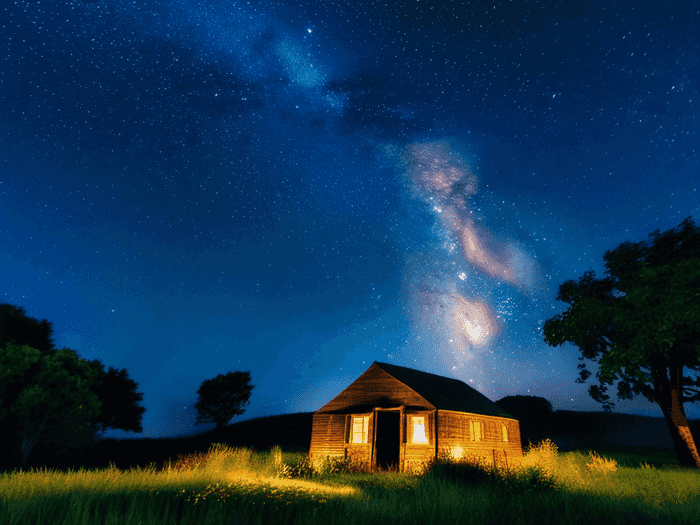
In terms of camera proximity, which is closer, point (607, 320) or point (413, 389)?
point (607, 320)

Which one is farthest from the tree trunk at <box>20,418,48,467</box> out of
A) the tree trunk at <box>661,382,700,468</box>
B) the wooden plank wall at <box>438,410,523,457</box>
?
the tree trunk at <box>661,382,700,468</box>

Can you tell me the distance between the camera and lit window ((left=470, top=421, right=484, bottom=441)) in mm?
25112

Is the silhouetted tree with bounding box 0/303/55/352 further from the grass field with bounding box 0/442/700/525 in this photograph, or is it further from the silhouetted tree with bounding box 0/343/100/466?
the grass field with bounding box 0/442/700/525

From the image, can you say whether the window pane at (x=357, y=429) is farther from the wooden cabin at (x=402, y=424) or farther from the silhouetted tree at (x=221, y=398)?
the silhouetted tree at (x=221, y=398)

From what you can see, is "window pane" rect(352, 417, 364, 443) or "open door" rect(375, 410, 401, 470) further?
"open door" rect(375, 410, 401, 470)

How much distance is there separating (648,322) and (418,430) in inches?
505

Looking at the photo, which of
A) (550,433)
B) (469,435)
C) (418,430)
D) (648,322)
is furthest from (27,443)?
(550,433)

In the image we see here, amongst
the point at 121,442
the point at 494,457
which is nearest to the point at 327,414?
the point at 494,457

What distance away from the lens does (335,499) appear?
29.7ft

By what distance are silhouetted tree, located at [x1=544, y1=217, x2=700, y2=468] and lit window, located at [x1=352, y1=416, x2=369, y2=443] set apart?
12382mm

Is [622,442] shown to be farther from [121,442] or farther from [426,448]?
[121,442]

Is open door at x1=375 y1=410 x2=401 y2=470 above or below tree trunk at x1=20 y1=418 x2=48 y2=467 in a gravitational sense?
above

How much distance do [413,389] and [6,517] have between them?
2015 centimetres

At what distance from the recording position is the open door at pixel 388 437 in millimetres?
25406
